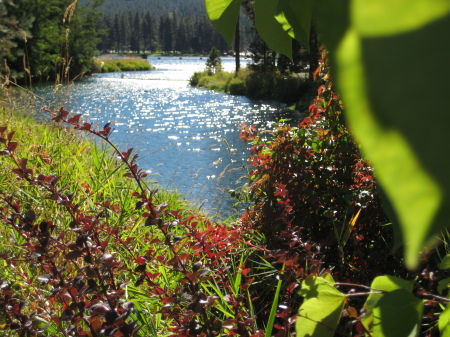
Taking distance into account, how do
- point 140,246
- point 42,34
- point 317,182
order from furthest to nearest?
point 42,34 → point 317,182 → point 140,246

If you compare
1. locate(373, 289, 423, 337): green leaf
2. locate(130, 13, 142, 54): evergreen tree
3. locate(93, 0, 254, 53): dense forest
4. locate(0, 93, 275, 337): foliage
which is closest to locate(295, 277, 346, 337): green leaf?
locate(373, 289, 423, 337): green leaf

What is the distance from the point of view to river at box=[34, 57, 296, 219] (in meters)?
5.29

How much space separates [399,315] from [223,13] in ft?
0.83

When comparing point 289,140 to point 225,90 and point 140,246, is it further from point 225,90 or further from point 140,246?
point 225,90

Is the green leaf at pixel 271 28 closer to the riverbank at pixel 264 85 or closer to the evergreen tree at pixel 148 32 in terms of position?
the riverbank at pixel 264 85

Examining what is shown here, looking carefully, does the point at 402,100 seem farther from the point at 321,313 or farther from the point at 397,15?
the point at 321,313

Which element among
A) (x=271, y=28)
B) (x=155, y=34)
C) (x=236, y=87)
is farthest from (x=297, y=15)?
(x=155, y=34)

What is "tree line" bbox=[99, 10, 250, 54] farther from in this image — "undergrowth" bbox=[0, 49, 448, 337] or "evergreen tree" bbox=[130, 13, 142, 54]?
"undergrowth" bbox=[0, 49, 448, 337]

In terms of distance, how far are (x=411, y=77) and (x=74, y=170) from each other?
312 centimetres

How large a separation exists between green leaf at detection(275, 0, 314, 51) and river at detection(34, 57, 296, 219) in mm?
3652

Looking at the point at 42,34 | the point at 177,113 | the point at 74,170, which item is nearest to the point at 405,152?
the point at 74,170

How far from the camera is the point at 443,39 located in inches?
3.3

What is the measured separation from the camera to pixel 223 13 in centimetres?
34

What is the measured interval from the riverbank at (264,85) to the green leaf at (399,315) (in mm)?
13415
